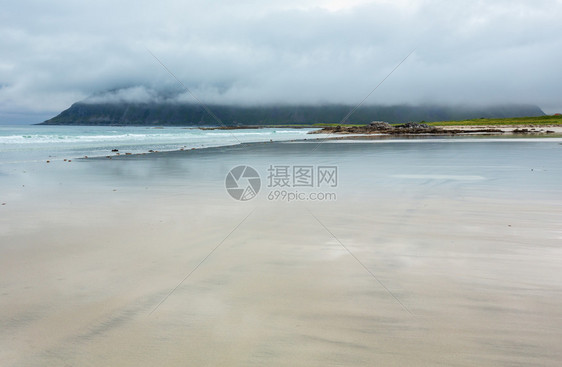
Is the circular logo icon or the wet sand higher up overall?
the circular logo icon

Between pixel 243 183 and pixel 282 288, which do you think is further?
pixel 243 183

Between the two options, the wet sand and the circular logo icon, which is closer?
the wet sand

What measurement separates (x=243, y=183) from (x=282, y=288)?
664 centimetres

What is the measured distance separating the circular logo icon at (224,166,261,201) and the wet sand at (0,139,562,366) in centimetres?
200

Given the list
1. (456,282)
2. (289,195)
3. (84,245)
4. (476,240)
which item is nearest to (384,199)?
(289,195)

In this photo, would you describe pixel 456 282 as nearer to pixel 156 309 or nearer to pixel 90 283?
pixel 156 309

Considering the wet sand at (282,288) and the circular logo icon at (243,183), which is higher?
the circular logo icon at (243,183)

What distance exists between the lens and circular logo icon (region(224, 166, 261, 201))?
834 centimetres

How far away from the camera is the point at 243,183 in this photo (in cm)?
997

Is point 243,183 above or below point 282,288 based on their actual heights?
above

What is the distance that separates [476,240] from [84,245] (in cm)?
482

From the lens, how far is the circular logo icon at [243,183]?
834 centimetres

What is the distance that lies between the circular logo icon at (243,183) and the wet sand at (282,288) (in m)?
2.00

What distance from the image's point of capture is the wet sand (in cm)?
256
